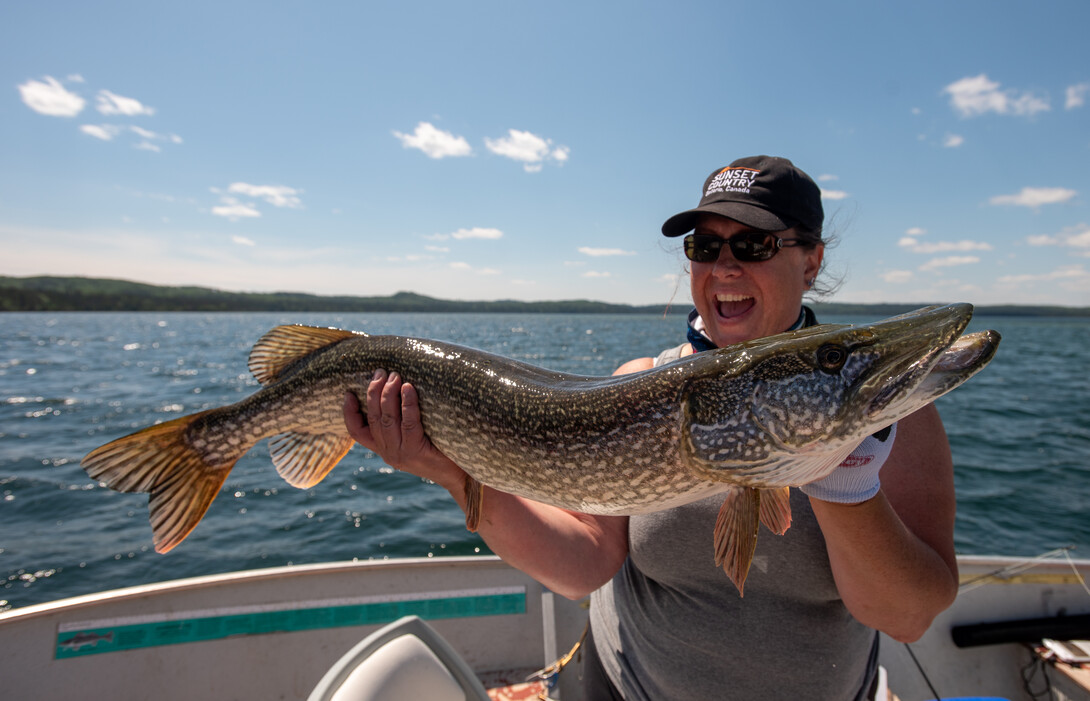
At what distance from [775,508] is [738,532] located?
12cm

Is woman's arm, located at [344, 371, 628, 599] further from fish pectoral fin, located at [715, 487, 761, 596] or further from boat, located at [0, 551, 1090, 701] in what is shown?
boat, located at [0, 551, 1090, 701]

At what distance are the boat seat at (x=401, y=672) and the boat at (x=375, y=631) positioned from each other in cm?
80

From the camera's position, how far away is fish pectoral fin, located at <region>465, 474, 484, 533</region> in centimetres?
203

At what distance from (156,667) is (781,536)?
3.26m

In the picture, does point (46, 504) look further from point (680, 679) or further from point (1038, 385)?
point (1038, 385)

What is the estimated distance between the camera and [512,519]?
2.01 m

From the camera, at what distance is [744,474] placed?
145 cm

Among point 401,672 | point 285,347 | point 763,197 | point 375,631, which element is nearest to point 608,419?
point 763,197

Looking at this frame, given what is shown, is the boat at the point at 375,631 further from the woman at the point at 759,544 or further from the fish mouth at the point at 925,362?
the fish mouth at the point at 925,362

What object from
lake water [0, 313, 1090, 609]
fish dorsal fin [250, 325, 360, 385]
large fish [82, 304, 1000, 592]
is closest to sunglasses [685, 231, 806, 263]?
large fish [82, 304, 1000, 592]

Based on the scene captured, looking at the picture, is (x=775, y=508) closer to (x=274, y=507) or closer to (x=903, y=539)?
(x=903, y=539)

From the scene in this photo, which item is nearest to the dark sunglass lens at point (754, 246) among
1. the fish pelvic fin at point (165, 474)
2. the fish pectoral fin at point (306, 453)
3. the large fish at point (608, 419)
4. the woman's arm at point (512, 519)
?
the large fish at point (608, 419)

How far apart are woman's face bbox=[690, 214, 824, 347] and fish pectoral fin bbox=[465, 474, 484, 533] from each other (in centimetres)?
100

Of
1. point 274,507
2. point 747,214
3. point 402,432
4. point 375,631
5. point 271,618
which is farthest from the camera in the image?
point 274,507
